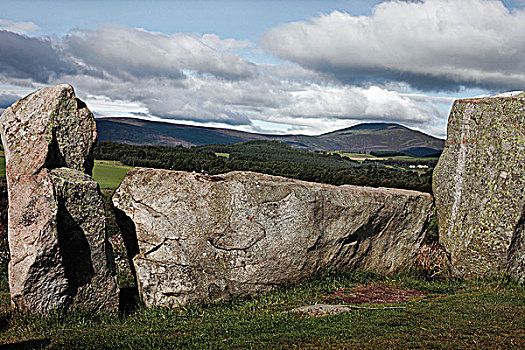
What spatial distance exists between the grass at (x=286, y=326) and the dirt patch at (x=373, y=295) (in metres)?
0.39

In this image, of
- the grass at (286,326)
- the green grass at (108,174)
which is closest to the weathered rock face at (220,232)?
the grass at (286,326)

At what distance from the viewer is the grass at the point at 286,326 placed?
8.70 metres

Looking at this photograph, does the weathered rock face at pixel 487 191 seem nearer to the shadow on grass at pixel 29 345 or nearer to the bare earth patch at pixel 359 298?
the bare earth patch at pixel 359 298

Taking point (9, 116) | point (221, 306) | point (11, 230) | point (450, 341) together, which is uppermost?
point (9, 116)

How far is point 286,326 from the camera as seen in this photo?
32.2ft

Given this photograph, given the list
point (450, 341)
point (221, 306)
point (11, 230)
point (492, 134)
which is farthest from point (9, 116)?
point (492, 134)

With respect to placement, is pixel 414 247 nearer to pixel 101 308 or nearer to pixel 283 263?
pixel 283 263

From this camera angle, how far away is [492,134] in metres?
15.0

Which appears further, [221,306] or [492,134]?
[492,134]

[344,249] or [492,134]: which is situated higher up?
[492,134]

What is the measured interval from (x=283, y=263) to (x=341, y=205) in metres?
2.67

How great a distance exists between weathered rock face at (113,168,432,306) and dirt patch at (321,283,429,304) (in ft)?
3.71

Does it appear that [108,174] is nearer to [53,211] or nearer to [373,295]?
[53,211]

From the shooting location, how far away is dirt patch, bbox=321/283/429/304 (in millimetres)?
12523
